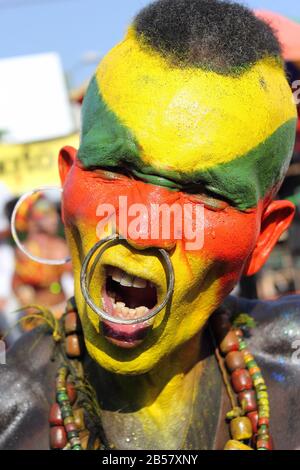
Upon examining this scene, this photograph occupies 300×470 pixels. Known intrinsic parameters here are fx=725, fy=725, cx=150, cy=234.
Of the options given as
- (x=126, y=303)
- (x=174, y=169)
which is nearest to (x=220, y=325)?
(x=126, y=303)

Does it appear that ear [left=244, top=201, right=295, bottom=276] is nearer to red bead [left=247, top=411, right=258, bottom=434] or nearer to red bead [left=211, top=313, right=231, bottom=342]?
red bead [left=211, top=313, right=231, bottom=342]

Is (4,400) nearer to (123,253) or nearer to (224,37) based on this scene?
(123,253)

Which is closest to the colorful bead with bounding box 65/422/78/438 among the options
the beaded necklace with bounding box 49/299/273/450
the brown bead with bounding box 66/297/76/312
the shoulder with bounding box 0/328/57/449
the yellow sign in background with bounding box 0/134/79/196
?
the beaded necklace with bounding box 49/299/273/450

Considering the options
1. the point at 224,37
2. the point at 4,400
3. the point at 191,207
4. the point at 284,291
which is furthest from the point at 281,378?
the point at 284,291

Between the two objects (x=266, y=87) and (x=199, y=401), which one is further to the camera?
(x=199, y=401)

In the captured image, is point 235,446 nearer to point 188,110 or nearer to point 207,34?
point 188,110

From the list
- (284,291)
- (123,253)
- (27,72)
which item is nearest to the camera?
(123,253)

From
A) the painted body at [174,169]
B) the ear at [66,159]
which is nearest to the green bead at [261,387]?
the painted body at [174,169]

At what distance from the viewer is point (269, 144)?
1918 millimetres

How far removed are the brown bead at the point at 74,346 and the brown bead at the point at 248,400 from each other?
1.66 feet

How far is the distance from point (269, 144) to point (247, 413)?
80 centimetres

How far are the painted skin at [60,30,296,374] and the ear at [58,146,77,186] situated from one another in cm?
18

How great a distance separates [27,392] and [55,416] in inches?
5.5

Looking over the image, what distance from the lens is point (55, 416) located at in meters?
2.12
